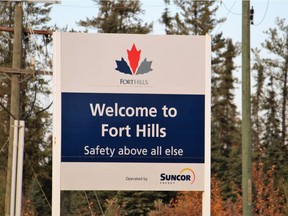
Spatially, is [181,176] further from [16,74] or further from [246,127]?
[16,74]

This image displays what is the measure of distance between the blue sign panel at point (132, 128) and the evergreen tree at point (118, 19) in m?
41.3

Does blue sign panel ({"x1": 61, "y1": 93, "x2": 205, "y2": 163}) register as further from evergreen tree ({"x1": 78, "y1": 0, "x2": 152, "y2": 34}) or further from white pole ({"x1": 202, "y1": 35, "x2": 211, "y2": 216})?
evergreen tree ({"x1": 78, "y1": 0, "x2": 152, "y2": 34})

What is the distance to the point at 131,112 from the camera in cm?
1728

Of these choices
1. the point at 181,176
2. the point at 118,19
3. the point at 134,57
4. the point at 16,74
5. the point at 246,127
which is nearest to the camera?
the point at 134,57

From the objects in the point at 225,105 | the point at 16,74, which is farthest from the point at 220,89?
the point at 16,74

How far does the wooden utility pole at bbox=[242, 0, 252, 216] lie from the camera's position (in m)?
17.5

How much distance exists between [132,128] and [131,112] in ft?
1.09

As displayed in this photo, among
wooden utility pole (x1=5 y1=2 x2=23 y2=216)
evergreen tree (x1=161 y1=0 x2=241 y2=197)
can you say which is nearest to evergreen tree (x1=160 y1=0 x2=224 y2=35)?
evergreen tree (x1=161 y1=0 x2=241 y2=197)

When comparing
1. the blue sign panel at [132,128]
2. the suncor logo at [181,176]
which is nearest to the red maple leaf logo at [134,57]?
the blue sign panel at [132,128]

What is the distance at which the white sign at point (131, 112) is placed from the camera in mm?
17188

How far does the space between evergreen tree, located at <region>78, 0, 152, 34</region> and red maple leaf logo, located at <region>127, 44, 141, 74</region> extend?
4130cm

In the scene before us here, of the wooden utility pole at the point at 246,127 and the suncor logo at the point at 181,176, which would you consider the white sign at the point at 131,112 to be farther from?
the wooden utility pole at the point at 246,127

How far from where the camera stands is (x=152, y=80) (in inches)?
683

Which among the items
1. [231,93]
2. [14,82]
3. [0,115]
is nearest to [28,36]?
[14,82]
